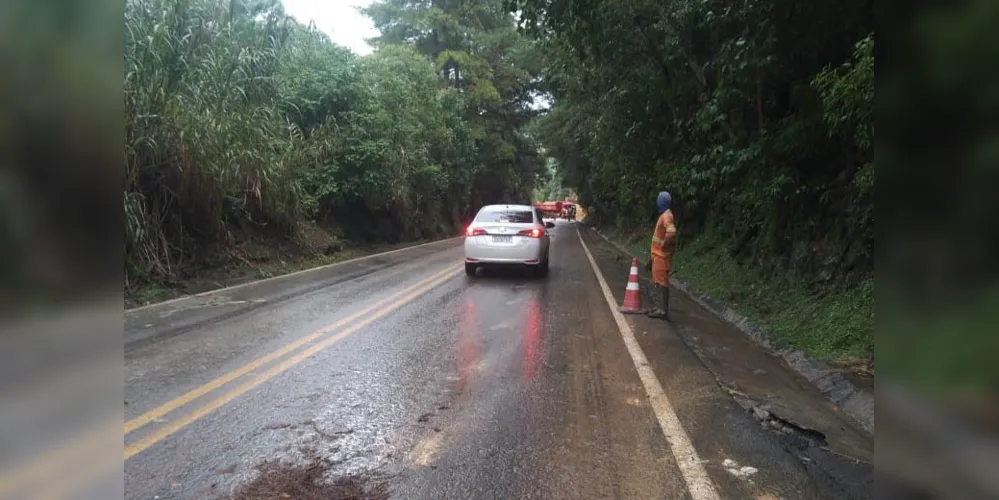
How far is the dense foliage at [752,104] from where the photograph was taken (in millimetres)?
6645

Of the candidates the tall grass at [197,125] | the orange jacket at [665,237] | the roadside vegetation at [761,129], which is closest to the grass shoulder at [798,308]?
the roadside vegetation at [761,129]

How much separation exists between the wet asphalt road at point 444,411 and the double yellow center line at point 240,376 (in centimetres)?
2

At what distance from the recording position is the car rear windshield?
13.0m

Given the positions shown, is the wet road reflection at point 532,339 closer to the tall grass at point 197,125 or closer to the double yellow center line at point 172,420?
the double yellow center line at point 172,420

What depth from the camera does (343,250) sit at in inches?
790

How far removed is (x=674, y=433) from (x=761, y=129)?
23.9 feet

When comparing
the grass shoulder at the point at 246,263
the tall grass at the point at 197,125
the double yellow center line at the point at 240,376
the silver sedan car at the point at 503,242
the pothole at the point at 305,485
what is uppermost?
the tall grass at the point at 197,125

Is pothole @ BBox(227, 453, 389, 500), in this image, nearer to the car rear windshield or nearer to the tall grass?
the tall grass

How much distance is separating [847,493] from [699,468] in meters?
0.78

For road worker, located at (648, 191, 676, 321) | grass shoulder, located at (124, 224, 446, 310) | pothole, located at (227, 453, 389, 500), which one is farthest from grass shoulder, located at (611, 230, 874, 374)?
grass shoulder, located at (124, 224, 446, 310)

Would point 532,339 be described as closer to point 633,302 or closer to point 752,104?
point 633,302
